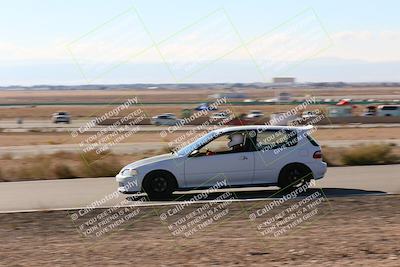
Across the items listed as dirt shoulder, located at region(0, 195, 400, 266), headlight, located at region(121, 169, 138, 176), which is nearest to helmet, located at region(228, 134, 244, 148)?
headlight, located at region(121, 169, 138, 176)

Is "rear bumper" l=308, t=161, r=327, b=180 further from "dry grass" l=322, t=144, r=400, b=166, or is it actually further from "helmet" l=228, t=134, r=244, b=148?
"dry grass" l=322, t=144, r=400, b=166

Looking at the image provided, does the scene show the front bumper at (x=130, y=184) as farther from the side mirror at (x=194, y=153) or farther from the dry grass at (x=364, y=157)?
the dry grass at (x=364, y=157)

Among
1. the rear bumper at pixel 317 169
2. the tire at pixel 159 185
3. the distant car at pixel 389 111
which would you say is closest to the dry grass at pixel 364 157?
the rear bumper at pixel 317 169

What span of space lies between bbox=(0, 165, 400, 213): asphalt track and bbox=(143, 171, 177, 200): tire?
0.36 m

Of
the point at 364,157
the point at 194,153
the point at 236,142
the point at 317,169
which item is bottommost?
the point at 364,157

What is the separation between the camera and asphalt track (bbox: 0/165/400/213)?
45.9 feet

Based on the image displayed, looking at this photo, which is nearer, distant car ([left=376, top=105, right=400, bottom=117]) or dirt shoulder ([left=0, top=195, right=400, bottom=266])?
dirt shoulder ([left=0, top=195, right=400, bottom=266])

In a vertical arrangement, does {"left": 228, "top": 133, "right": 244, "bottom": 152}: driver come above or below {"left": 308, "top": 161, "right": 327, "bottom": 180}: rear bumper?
above

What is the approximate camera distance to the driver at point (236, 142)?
48.2 ft

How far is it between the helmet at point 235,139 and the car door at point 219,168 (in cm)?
25

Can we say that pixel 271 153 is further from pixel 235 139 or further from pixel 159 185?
pixel 159 185

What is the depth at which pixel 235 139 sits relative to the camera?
14867 millimetres

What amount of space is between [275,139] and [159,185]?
263 centimetres

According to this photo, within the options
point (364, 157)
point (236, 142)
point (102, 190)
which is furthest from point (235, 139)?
point (364, 157)
